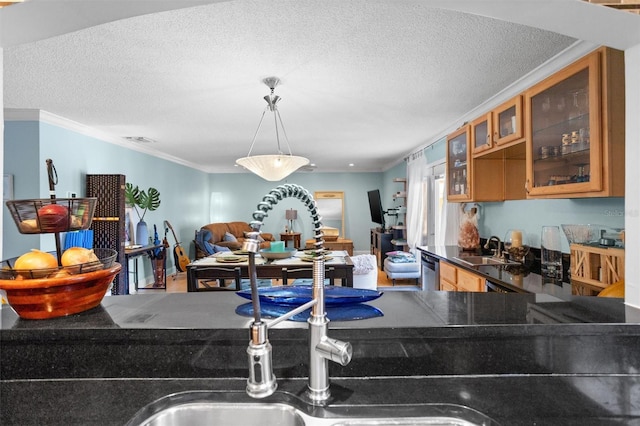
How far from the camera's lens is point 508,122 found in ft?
8.46

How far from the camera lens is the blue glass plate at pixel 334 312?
887 millimetres

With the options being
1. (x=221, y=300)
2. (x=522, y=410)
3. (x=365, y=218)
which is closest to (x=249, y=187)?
(x=365, y=218)

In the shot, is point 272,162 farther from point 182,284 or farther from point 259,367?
point 182,284

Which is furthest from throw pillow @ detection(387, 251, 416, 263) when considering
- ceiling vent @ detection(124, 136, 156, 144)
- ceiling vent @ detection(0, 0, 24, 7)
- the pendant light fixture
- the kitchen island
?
ceiling vent @ detection(0, 0, 24, 7)

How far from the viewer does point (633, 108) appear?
1017 millimetres

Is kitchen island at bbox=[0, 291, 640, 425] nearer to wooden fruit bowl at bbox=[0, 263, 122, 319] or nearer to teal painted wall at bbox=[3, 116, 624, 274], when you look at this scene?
wooden fruit bowl at bbox=[0, 263, 122, 319]

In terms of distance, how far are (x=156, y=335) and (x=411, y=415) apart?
0.60m

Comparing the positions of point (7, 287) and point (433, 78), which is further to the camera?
point (433, 78)

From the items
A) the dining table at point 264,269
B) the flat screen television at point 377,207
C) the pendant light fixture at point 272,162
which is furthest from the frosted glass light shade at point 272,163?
the flat screen television at point 377,207

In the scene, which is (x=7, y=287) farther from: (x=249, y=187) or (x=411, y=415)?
(x=249, y=187)

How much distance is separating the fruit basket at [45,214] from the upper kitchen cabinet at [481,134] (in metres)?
2.81

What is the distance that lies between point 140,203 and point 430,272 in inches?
168

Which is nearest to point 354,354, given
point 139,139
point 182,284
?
point 139,139

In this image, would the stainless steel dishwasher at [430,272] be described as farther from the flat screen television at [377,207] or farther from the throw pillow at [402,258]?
the flat screen television at [377,207]
